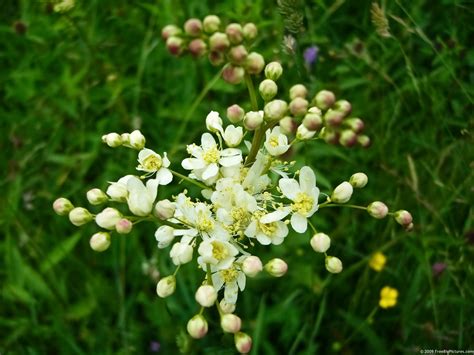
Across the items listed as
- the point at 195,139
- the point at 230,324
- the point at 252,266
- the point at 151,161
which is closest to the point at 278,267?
the point at 252,266

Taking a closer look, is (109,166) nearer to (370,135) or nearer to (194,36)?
(370,135)

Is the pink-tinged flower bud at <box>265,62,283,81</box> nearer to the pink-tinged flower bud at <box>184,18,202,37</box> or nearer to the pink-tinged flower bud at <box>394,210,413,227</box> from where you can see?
the pink-tinged flower bud at <box>184,18,202,37</box>

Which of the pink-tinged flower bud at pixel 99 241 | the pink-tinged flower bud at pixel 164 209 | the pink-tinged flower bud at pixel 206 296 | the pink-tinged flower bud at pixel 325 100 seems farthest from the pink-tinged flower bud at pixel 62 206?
the pink-tinged flower bud at pixel 325 100

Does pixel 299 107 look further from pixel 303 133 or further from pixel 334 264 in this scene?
pixel 334 264

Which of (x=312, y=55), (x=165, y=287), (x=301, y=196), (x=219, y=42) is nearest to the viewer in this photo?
(x=219, y=42)

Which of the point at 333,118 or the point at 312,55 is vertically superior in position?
the point at 333,118

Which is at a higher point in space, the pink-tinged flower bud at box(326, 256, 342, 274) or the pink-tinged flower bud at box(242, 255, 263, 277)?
the pink-tinged flower bud at box(242, 255, 263, 277)

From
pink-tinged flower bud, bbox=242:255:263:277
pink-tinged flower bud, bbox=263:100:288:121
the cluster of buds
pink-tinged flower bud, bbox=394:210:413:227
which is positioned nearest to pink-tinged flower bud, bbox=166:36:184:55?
the cluster of buds

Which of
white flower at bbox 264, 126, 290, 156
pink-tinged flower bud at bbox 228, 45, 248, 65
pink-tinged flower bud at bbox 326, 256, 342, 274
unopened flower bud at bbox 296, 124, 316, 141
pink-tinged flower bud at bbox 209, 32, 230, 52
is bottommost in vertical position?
pink-tinged flower bud at bbox 326, 256, 342, 274
